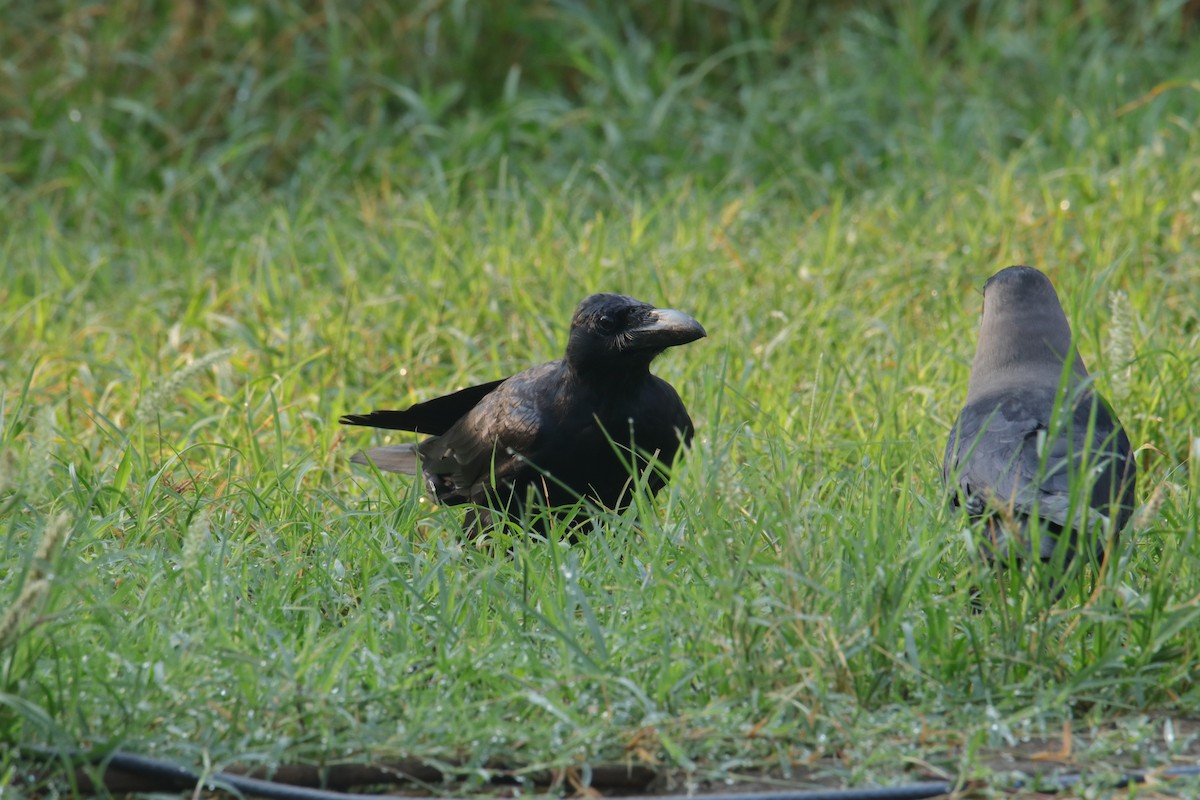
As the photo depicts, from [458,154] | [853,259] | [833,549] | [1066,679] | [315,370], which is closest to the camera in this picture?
[1066,679]

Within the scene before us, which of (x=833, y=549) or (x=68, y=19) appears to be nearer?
(x=833, y=549)

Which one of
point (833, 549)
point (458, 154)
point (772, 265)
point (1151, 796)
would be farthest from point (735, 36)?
point (1151, 796)

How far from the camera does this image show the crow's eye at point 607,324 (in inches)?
143

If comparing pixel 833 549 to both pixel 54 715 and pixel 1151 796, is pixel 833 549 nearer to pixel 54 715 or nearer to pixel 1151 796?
pixel 1151 796

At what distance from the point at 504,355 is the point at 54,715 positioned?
282cm

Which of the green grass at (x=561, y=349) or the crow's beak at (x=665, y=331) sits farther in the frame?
the crow's beak at (x=665, y=331)

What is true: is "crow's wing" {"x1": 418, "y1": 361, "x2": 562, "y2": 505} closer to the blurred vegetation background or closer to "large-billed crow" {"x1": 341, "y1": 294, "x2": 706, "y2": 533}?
"large-billed crow" {"x1": 341, "y1": 294, "x2": 706, "y2": 533}

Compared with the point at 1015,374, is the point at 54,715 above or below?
below

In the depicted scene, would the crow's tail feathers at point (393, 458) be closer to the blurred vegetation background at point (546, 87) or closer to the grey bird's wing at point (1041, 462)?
the grey bird's wing at point (1041, 462)

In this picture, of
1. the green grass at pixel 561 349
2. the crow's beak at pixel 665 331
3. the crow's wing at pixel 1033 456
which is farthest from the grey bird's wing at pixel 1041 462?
the crow's beak at pixel 665 331

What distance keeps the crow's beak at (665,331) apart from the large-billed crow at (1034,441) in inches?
26.0

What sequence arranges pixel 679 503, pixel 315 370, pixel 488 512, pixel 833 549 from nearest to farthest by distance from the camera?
pixel 833 549
pixel 679 503
pixel 488 512
pixel 315 370

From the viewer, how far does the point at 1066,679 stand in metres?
2.62

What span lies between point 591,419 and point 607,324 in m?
0.24
